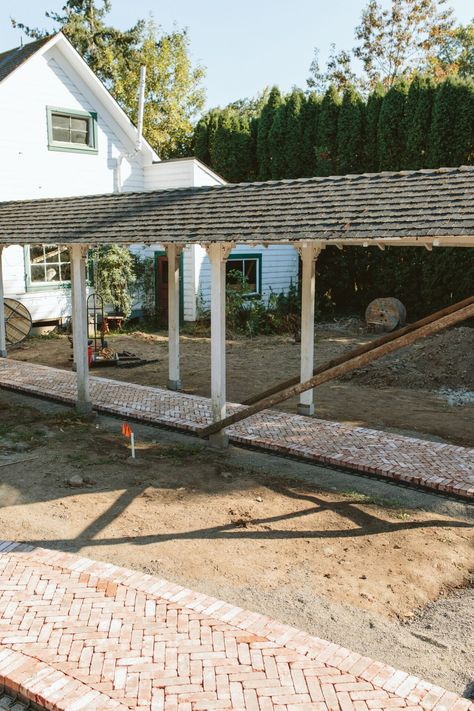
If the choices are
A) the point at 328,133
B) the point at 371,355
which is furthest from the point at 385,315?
the point at 371,355

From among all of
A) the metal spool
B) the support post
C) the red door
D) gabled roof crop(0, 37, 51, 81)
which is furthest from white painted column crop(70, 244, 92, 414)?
the red door

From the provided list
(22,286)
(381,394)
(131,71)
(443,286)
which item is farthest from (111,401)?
(131,71)

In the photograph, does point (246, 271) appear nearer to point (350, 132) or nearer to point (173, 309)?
point (350, 132)

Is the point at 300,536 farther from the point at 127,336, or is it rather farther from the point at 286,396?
the point at 127,336

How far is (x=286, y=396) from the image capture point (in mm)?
9164

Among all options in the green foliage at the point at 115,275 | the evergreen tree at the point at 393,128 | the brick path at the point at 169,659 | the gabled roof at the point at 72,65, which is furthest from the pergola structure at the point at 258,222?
the evergreen tree at the point at 393,128

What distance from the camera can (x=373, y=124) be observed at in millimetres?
23562

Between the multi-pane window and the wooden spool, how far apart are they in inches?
390

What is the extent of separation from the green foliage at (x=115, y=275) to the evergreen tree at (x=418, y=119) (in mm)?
10375

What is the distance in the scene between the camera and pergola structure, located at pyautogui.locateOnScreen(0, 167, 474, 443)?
8227 millimetres

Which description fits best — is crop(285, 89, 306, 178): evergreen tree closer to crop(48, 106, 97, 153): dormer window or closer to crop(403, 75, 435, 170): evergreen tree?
crop(403, 75, 435, 170): evergreen tree

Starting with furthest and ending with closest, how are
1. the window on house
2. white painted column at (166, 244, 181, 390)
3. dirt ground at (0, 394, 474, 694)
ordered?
the window on house → white painted column at (166, 244, 181, 390) → dirt ground at (0, 394, 474, 694)

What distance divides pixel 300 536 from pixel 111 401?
6.31 meters

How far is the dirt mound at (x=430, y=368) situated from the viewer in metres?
14.4
